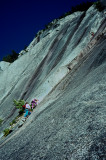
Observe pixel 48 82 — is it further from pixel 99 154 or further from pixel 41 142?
pixel 99 154

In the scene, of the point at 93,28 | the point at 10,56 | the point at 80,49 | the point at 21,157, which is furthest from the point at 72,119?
the point at 10,56

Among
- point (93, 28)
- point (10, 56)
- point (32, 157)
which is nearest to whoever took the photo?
point (32, 157)

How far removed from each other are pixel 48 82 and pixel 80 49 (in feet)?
16.8

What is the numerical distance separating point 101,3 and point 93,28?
6.00 m

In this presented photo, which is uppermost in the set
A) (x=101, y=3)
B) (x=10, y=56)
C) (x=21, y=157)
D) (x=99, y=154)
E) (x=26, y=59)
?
(x=10, y=56)

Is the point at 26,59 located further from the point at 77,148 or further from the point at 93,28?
the point at 77,148

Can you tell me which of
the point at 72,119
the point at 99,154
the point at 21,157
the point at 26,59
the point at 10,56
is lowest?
the point at 99,154

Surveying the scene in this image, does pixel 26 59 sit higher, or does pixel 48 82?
pixel 26 59

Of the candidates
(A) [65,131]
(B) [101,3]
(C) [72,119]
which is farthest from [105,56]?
(B) [101,3]

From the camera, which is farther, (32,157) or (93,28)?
(93,28)

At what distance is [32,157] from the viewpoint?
319 cm

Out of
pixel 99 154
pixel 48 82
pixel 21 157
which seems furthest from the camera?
pixel 48 82

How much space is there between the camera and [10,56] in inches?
2249

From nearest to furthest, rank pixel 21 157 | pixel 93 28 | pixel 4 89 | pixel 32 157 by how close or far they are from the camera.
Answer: pixel 32 157 < pixel 21 157 < pixel 93 28 < pixel 4 89
